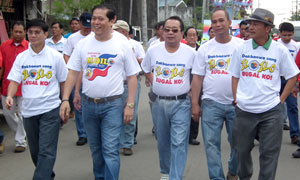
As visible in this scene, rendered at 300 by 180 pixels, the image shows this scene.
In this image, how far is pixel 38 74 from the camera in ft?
16.7

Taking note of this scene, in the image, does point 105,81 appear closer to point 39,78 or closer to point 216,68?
point 39,78

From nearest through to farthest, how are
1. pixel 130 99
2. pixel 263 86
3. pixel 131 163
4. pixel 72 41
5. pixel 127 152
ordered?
pixel 263 86
pixel 130 99
pixel 131 163
pixel 127 152
pixel 72 41

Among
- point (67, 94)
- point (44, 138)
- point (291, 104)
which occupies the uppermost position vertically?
point (67, 94)

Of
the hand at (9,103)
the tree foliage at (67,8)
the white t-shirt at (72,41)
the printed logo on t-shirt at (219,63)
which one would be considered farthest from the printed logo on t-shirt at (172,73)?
the tree foliage at (67,8)

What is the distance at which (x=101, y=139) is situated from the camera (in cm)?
501

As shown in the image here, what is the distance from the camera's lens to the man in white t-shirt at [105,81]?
4.76m

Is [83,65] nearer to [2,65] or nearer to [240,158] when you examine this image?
[240,158]

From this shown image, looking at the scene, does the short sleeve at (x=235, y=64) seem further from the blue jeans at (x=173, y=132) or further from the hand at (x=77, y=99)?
the hand at (x=77, y=99)

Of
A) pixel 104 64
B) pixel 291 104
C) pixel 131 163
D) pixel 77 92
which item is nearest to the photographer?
pixel 104 64

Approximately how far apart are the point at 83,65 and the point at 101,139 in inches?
33.8

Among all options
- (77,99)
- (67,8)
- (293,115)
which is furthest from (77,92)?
(67,8)

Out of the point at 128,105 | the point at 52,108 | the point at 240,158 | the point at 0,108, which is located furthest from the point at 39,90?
the point at 0,108

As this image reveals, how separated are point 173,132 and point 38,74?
1.69 metres

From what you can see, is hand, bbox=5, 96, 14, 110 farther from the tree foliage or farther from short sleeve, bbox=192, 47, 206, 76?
the tree foliage
